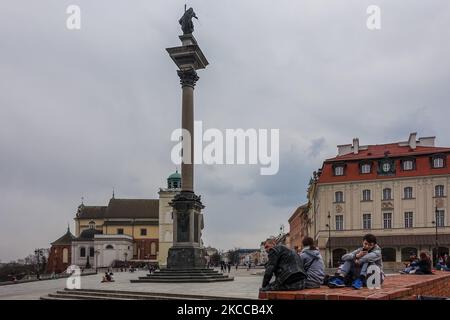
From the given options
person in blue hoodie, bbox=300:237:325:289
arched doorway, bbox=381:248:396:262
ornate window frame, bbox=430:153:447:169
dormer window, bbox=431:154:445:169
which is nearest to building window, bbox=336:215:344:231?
arched doorway, bbox=381:248:396:262

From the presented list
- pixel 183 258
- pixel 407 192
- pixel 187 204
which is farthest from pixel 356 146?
pixel 183 258

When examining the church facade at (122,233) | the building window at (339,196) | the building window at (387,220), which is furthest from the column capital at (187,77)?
the church facade at (122,233)

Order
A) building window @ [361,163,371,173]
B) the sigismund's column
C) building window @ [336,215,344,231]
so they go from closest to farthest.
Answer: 1. the sigismund's column
2. building window @ [361,163,371,173]
3. building window @ [336,215,344,231]

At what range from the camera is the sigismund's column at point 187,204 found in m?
30.5

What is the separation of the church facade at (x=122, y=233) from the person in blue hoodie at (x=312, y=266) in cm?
8538

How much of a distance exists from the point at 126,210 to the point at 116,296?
95050 mm

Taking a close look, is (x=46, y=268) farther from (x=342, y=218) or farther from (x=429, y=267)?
(x=429, y=267)

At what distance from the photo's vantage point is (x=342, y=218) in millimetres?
60500

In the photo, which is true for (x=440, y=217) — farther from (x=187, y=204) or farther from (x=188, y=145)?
(x=188, y=145)

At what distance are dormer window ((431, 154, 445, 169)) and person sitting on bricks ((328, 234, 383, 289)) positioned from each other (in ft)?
170

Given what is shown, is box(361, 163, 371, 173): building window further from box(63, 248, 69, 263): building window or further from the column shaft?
box(63, 248, 69, 263): building window

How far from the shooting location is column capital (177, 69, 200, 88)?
3203cm

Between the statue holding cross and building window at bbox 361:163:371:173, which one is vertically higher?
the statue holding cross
